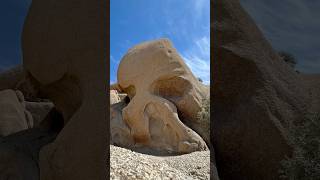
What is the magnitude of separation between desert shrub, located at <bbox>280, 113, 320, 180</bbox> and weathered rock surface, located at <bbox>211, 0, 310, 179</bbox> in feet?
0.46

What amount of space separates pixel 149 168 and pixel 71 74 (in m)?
5.00

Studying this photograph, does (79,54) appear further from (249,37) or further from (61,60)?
(249,37)

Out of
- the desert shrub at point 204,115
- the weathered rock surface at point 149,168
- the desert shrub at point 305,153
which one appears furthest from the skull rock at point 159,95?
the desert shrub at point 305,153

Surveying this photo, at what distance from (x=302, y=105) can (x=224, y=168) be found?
1.38 meters

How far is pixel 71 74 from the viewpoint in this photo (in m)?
2.48

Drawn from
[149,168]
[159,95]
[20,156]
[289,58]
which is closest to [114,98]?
[159,95]

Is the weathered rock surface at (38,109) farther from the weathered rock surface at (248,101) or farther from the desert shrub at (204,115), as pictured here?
the desert shrub at (204,115)

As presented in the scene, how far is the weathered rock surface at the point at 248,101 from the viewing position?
450 centimetres

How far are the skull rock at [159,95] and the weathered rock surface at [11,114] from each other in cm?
942

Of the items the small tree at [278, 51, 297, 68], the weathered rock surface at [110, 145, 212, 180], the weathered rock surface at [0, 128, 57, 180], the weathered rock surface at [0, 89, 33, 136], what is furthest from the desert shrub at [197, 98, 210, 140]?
the weathered rock surface at [0, 128, 57, 180]

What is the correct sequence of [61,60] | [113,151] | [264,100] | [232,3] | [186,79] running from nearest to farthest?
[61,60], [264,100], [232,3], [113,151], [186,79]

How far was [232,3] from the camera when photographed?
524 centimetres

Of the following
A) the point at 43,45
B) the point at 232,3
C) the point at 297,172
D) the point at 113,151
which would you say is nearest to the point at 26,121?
the point at 43,45

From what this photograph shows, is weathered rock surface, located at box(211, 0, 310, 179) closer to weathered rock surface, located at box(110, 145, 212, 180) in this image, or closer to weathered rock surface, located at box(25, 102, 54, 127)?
weathered rock surface, located at box(25, 102, 54, 127)
